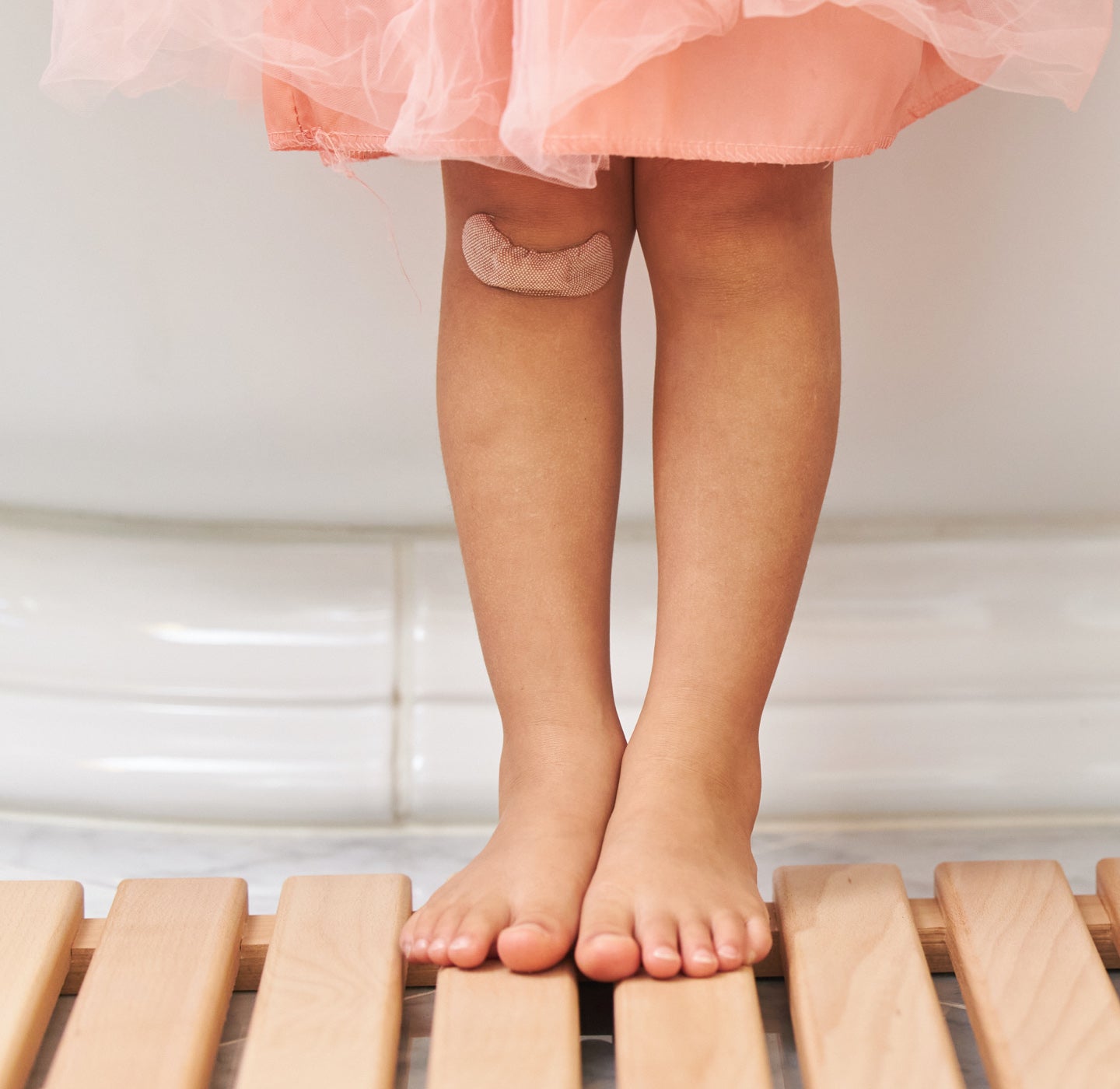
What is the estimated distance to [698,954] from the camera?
538mm

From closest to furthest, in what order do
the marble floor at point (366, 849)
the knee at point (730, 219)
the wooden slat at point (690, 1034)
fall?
the wooden slat at point (690, 1034) < the knee at point (730, 219) < the marble floor at point (366, 849)

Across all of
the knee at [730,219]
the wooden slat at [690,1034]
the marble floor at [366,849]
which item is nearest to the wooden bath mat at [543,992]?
the wooden slat at [690,1034]

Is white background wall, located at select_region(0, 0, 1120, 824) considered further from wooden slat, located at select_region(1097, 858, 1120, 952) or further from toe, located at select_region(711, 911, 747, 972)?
toe, located at select_region(711, 911, 747, 972)

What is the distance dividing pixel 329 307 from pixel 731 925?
53cm

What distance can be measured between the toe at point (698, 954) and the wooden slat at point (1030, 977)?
0.11m

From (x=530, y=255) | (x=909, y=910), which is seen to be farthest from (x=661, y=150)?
(x=909, y=910)

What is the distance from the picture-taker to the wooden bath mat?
0.50 meters

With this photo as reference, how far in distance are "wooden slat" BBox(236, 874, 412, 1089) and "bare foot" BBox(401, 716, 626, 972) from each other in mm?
19

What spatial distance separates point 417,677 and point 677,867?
355 millimetres

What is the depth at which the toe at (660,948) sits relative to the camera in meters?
0.53

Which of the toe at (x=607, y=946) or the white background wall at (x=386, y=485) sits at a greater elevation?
the white background wall at (x=386, y=485)

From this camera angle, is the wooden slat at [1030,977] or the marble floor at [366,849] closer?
the wooden slat at [1030,977]

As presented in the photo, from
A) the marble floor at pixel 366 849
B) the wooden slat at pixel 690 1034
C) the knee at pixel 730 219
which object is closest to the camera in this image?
the wooden slat at pixel 690 1034

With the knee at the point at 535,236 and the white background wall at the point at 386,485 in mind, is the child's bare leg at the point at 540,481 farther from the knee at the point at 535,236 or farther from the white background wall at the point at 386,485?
the white background wall at the point at 386,485
